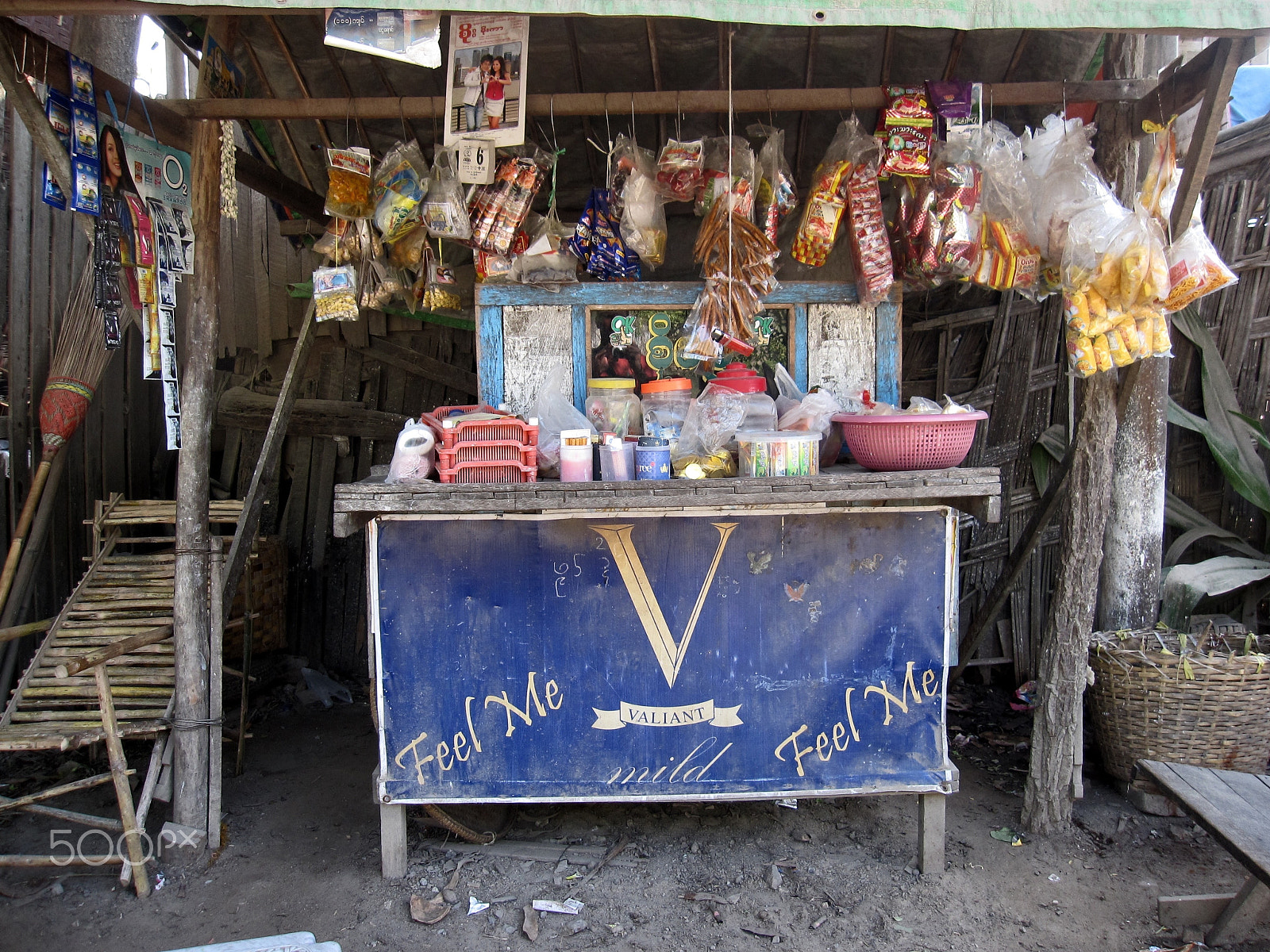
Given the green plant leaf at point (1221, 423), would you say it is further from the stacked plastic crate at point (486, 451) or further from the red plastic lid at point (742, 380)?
the stacked plastic crate at point (486, 451)

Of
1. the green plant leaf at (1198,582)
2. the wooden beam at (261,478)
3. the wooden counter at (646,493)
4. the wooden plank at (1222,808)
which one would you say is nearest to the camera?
the wooden plank at (1222,808)

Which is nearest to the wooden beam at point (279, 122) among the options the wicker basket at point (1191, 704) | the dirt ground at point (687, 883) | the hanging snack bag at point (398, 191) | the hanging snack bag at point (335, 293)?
the hanging snack bag at point (398, 191)

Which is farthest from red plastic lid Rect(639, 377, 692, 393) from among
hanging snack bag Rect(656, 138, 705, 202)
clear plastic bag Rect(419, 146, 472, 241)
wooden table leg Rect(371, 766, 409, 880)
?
wooden table leg Rect(371, 766, 409, 880)

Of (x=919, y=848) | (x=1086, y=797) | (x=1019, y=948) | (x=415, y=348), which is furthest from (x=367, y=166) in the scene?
(x=1086, y=797)

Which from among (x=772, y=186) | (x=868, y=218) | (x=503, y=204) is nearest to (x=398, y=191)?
(x=503, y=204)

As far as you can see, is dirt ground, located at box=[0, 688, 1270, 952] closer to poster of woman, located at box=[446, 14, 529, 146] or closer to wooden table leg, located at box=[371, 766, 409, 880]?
wooden table leg, located at box=[371, 766, 409, 880]

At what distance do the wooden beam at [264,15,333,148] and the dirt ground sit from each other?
9.47ft

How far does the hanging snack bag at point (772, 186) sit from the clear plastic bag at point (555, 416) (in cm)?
96

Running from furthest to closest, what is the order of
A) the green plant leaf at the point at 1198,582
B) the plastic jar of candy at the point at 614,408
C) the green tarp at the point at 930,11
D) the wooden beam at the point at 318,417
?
the wooden beam at the point at 318,417, the green plant leaf at the point at 1198,582, the plastic jar of candy at the point at 614,408, the green tarp at the point at 930,11

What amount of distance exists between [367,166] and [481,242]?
1.83ft

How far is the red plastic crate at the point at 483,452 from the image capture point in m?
2.64

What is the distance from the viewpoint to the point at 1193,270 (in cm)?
265

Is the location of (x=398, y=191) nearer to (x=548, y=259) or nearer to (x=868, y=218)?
(x=548, y=259)

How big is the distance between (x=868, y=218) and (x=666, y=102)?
0.87 m
